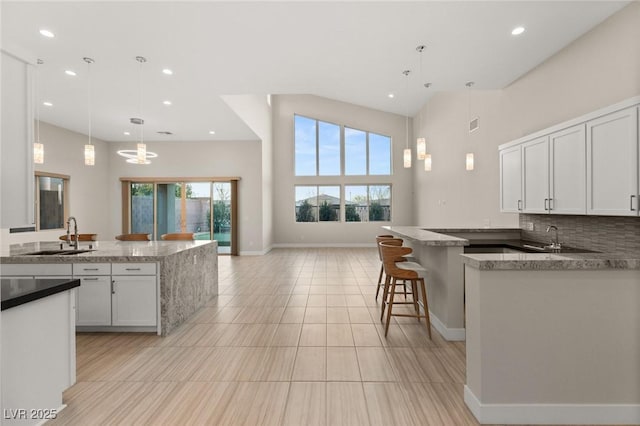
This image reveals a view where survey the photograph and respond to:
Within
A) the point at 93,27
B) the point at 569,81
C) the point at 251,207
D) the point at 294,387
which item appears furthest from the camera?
the point at 251,207

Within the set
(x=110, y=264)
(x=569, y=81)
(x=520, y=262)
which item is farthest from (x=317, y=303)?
(x=569, y=81)

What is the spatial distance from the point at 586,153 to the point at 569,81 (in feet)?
4.84

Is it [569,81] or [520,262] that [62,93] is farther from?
[569,81]

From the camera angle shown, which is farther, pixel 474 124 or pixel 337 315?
pixel 474 124

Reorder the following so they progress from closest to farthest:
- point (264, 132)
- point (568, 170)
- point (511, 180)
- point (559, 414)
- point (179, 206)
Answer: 1. point (559, 414)
2. point (568, 170)
3. point (511, 180)
4. point (179, 206)
5. point (264, 132)

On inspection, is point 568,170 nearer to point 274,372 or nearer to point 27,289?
point 274,372

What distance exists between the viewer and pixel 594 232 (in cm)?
330

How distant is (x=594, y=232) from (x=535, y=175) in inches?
33.3

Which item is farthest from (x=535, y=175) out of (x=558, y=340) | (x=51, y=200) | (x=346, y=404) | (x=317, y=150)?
(x=51, y=200)

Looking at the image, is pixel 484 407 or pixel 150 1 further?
pixel 150 1

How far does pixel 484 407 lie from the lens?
1.94 metres

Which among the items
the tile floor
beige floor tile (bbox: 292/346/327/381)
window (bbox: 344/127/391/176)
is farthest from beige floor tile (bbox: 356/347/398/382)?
window (bbox: 344/127/391/176)

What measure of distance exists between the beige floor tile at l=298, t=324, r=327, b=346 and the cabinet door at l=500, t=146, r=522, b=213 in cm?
297

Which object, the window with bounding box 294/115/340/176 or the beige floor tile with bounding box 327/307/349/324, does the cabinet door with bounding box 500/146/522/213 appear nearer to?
the beige floor tile with bounding box 327/307/349/324
